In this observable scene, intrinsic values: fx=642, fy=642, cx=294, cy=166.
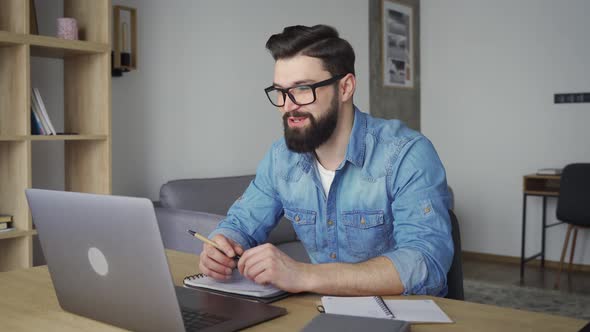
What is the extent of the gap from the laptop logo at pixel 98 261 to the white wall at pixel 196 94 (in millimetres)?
2388

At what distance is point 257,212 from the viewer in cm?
178

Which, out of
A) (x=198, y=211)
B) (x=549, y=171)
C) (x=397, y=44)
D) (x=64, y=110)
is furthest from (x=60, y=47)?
(x=549, y=171)

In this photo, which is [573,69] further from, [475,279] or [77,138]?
[77,138]

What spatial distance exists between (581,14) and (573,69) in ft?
1.33

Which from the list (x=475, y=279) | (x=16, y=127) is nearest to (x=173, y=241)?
(x=16, y=127)

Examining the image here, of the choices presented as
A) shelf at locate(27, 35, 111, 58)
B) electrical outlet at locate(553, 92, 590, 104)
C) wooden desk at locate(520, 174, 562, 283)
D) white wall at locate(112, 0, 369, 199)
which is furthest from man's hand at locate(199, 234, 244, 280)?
electrical outlet at locate(553, 92, 590, 104)

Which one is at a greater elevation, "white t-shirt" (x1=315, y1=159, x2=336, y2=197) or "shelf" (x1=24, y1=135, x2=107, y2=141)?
"shelf" (x1=24, y1=135, x2=107, y2=141)

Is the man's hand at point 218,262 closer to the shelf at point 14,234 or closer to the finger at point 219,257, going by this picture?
the finger at point 219,257

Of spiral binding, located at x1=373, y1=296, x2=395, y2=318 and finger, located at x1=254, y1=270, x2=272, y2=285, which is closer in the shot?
spiral binding, located at x1=373, y1=296, x2=395, y2=318

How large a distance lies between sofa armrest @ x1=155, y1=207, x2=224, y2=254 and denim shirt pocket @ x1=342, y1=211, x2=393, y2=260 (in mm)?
1231

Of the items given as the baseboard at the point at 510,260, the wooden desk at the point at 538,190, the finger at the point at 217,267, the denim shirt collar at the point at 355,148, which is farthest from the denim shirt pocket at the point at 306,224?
the baseboard at the point at 510,260

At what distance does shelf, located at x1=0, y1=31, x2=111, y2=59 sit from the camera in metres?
2.53

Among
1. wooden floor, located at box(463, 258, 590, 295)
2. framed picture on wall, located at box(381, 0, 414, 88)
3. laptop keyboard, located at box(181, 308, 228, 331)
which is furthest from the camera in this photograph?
framed picture on wall, located at box(381, 0, 414, 88)

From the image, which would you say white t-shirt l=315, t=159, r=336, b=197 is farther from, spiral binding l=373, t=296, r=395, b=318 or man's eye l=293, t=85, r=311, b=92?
spiral binding l=373, t=296, r=395, b=318
